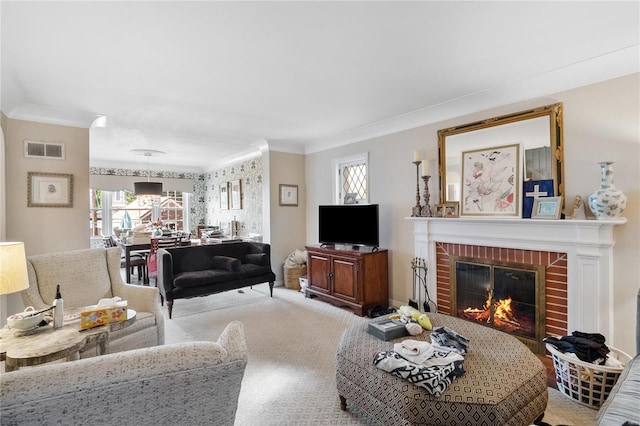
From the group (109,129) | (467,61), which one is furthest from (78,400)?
(109,129)

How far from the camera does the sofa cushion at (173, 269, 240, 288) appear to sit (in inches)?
155

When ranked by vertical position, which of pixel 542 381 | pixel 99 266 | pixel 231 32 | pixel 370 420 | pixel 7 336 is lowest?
pixel 370 420

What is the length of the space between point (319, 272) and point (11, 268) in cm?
330

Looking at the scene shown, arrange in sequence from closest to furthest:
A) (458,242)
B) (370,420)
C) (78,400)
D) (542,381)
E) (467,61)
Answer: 1. (78,400)
2. (542,381)
3. (370,420)
4. (467,61)
5. (458,242)

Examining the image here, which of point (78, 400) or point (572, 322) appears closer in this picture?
point (78, 400)

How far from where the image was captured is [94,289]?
270 cm

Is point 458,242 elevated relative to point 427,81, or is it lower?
lower

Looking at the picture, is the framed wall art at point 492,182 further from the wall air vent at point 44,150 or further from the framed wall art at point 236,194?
the framed wall art at point 236,194

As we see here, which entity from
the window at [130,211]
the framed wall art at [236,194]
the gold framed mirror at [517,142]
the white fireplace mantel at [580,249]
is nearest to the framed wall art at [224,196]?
the framed wall art at [236,194]

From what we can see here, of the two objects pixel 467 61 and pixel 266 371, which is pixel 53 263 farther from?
pixel 467 61

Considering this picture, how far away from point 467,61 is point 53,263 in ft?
12.3

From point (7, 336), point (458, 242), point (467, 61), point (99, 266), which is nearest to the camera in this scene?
point (7, 336)

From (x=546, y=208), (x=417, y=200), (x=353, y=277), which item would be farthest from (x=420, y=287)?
(x=546, y=208)

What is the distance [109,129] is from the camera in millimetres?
4449
